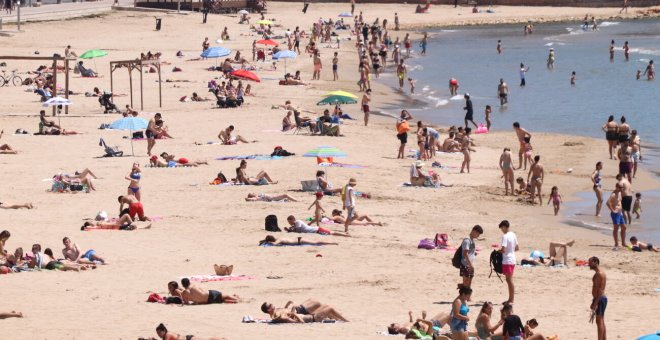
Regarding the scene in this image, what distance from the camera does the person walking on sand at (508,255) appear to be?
16.8 metres

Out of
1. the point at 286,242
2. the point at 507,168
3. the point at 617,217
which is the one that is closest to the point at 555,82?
the point at 507,168

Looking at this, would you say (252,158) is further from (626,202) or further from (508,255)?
(508,255)

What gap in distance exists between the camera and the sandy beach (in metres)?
16.0

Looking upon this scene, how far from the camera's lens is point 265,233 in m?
21.7

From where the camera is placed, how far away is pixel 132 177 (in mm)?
23672

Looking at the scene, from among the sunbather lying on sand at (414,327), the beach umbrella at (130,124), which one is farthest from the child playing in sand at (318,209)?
the beach umbrella at (130,124)

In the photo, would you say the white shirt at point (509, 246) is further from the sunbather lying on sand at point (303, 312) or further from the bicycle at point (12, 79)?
the bicycle at point (12, 79)

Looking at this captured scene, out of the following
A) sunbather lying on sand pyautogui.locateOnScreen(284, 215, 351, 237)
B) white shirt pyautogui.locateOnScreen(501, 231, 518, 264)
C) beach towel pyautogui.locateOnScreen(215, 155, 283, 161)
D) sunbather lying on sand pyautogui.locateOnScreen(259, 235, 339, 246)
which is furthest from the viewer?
beach towel pyautogui.locateOnScreen(215, 155, 283, 161)

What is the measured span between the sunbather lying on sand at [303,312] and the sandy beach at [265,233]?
6.6 inches

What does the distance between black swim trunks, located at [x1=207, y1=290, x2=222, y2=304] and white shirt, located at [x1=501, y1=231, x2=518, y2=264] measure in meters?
3.71

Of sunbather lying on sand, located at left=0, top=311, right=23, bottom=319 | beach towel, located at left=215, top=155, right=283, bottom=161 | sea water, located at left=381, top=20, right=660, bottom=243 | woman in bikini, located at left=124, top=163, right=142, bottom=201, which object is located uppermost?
sunbather lying on sand, located at left=0, top=311, right=23, bottom=319

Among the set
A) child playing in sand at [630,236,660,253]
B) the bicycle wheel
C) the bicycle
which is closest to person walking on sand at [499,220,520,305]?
child playing in sand at [630,236,660,253]

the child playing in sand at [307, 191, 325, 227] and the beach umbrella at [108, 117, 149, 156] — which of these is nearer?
the child playing in sand at [307, 191, 325, 227]

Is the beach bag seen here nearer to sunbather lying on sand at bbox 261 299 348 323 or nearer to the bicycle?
sunbather lying on sand at bbox 261 299 348 323
